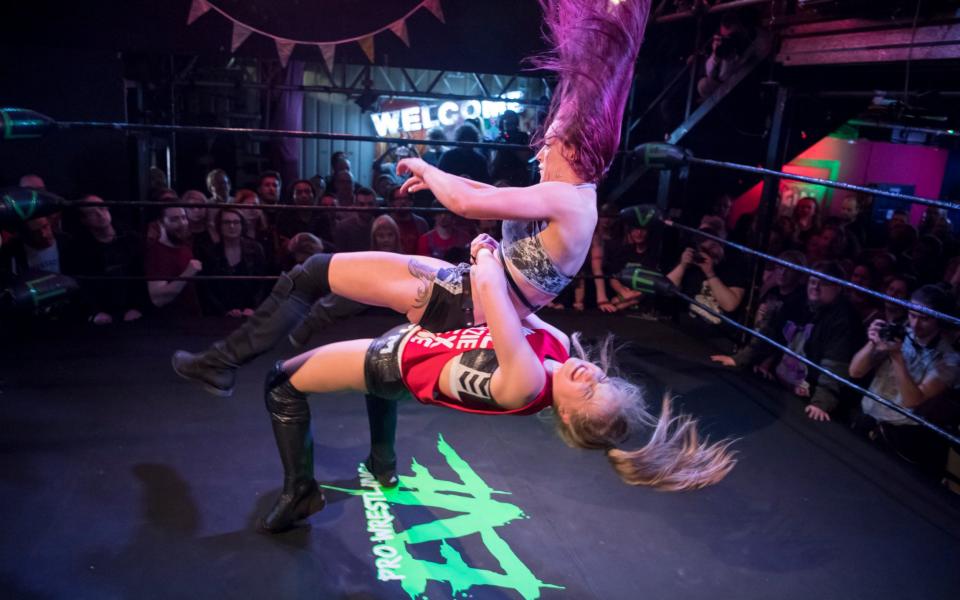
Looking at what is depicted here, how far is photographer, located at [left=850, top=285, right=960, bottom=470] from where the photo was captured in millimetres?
2307

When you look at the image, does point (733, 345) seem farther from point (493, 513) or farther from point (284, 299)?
point (284, 299)

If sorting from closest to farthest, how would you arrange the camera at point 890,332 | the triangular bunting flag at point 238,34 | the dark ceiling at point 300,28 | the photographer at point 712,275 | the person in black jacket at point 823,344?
the camera at point 890,332, the person in black jacket at point 823,344, the photographer at point 712,275, the dark ceiling at point 300,28, the triangular bunting flag at point 238,34

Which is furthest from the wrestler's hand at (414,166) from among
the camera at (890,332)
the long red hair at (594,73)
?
→ the camera at (890,332)

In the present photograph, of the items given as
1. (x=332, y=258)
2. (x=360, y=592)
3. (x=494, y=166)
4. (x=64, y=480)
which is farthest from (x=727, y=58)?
(x=64, y=480)

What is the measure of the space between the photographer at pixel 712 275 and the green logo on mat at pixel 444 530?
1.65m

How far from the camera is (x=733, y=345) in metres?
3.32

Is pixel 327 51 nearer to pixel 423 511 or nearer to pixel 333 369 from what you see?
pixel 333 369

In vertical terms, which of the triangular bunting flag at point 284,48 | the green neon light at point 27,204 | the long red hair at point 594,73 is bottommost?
the green neon light at point 27,204

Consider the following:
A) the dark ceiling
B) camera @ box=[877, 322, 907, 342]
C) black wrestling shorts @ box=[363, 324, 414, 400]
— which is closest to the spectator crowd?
camera @ box=[877, 322, 907, 342]

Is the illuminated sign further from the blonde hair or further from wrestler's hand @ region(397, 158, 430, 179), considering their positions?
the blonde hair

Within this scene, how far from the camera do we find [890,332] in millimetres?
2271

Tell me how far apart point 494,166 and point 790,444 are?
3.12 metres

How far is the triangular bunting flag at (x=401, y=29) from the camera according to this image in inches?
155

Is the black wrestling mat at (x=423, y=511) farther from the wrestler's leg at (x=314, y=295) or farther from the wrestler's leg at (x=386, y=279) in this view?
the wrestler's leg at (x=386, y=279)
